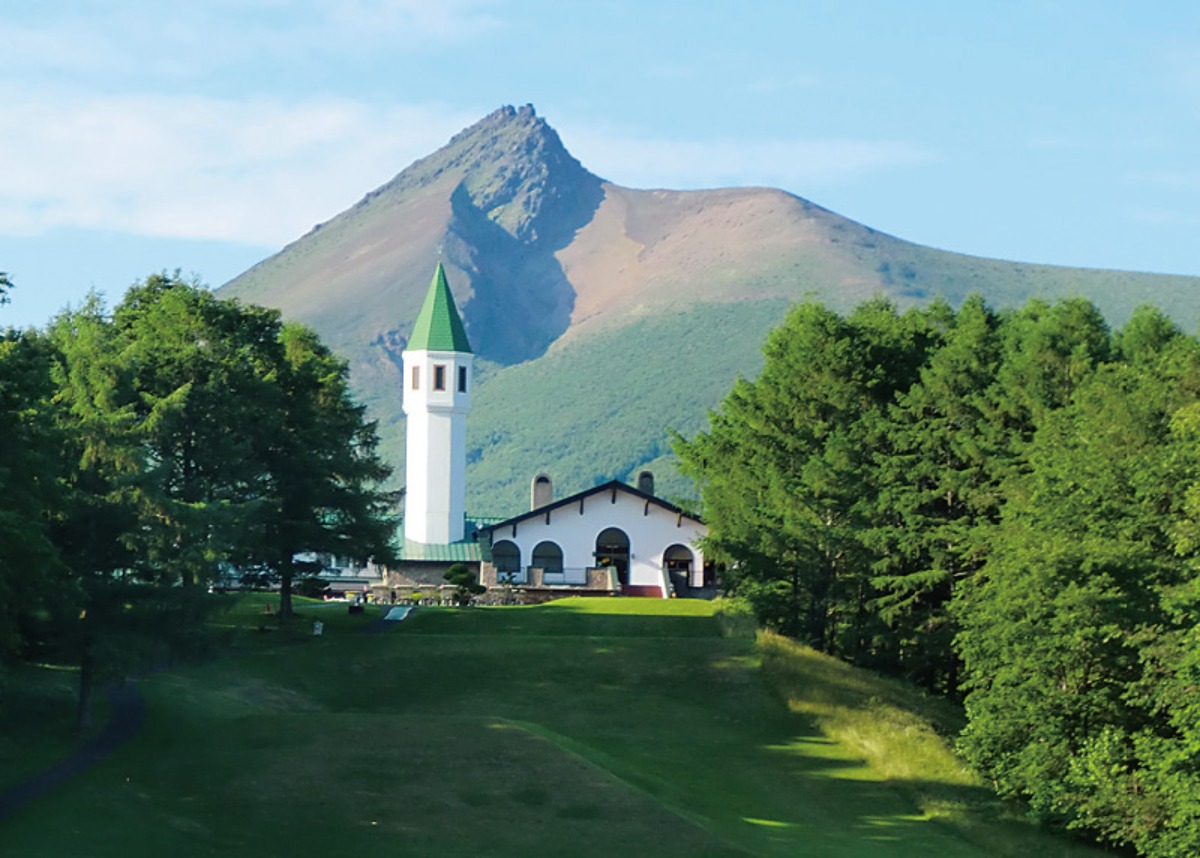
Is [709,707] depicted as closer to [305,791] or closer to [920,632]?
[920,632]

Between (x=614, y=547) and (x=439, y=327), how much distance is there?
1687 cm

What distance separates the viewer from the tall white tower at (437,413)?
90.3 m

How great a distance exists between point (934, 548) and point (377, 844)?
25.7 metres

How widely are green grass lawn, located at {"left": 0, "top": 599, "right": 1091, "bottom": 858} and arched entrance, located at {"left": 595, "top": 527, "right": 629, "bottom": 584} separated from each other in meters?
22.3

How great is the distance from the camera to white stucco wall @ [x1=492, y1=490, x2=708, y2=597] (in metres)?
81.8

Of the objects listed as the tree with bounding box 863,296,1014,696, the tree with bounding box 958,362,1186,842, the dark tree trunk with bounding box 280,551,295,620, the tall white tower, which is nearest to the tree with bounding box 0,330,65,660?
the dark tree trunk with bounding box 280,551,295,620

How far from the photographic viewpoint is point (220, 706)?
1738 inches

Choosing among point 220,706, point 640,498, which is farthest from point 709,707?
point 640,498

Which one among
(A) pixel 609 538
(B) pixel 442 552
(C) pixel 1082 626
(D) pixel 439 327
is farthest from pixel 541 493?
(C) pixel 1082 626

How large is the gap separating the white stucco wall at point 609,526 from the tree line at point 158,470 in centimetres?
1665

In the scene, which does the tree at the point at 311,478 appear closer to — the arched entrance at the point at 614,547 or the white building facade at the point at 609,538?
the white building facade at the point at 609,538

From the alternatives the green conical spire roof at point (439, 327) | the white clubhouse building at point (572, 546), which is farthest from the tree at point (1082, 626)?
the green conical spire roof at point (439, 327)

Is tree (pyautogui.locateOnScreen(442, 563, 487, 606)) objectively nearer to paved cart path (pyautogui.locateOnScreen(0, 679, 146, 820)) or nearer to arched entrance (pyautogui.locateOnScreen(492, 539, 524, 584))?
arched entrance (pyautogui.locateOnScreen(492, 539, 524, 584))

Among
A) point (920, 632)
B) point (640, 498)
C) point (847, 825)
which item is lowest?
point (847, 825)
